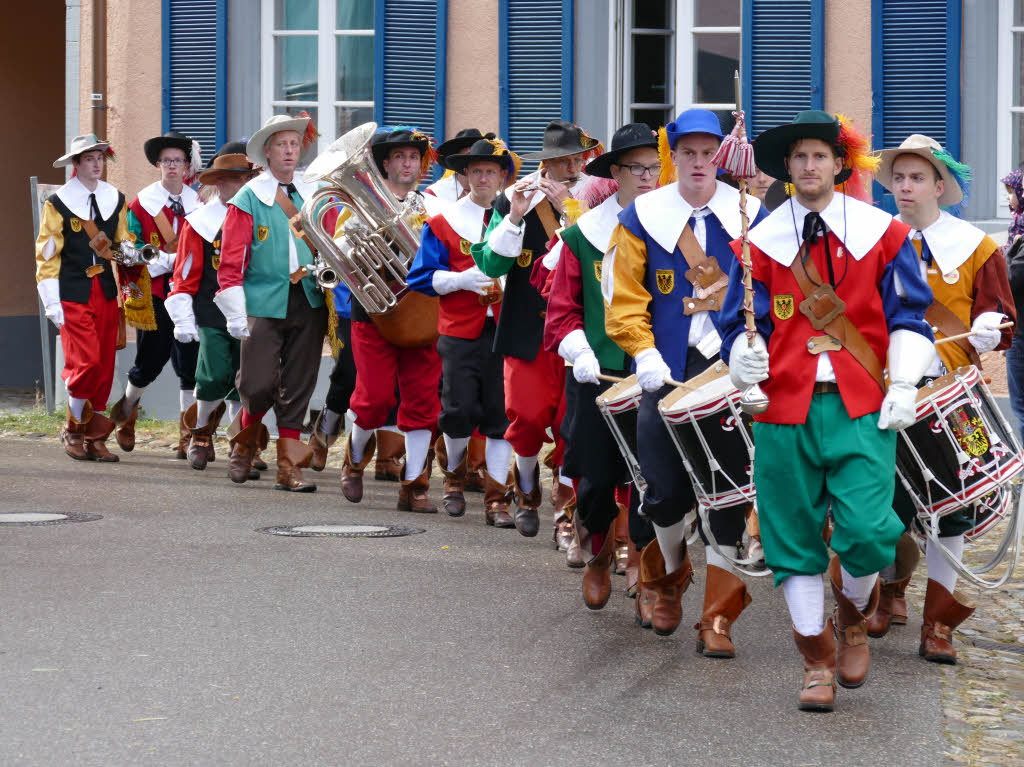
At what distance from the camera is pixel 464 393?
9477 mm

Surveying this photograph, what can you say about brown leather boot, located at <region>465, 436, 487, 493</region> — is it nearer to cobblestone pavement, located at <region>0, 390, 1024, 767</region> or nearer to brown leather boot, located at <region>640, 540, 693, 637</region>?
cobblestone pavement, located at <region>0, 390, 1024, 767</region>

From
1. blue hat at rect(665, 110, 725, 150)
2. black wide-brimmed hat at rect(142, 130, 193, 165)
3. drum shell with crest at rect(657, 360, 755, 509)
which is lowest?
drum shell with crest at rect(657, 360, 755, 509)

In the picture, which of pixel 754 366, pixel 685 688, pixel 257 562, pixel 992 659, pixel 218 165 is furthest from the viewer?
pixel 218 165

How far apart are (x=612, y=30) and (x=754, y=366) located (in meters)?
9.41

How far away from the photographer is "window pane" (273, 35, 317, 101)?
15438 millimetres

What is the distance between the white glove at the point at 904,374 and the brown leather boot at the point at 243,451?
6.20 meters

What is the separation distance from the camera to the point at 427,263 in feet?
30.9

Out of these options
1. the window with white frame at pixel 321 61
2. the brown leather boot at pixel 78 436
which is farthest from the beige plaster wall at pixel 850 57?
the brown leather boot at pixel 78 436

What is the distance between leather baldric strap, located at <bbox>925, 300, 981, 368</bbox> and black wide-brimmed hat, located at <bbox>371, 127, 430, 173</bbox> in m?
4.24

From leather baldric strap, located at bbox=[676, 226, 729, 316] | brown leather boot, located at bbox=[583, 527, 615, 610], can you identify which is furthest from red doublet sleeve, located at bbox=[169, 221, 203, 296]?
leather baldric strap, located at bbox=[676, 226, 729, 316]

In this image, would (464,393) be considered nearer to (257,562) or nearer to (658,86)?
(257,562)

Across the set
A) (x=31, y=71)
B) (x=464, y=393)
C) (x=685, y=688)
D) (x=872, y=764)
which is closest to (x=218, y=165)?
(x=464, y=393)

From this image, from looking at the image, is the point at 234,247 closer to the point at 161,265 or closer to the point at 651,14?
the point at 161,265

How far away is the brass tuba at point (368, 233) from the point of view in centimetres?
985
